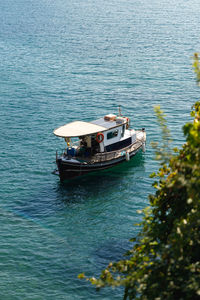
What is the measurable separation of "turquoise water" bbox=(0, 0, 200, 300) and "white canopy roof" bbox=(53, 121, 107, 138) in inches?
201

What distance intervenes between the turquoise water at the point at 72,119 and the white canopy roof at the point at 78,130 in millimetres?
5110

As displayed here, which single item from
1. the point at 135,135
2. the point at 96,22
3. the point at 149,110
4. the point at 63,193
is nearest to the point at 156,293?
the point at 63,193

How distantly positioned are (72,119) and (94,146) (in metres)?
15.6

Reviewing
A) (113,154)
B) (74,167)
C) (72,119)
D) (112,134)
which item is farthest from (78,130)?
(72,119)

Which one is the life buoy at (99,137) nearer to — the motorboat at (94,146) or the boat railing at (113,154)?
the motorboat at (94,146)

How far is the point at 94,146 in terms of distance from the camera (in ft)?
161

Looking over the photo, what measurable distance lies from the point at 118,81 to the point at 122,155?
33.4 metres

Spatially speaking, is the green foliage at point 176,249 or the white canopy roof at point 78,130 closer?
the green foliage at point 176,249

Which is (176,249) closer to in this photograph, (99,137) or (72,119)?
(99,137)

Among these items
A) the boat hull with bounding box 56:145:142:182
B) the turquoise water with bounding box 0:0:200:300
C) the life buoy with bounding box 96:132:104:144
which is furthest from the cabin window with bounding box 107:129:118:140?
Answer: the turquoise water with bounding box 0:0:200:300

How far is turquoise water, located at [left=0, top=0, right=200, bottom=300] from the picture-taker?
33.4 m

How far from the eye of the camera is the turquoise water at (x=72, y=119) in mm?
33375

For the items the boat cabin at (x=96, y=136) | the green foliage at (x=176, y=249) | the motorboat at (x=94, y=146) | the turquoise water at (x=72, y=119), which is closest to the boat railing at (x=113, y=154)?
the motorboat at (x=94, y=146)

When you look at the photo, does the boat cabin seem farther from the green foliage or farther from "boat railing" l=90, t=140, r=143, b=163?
the green foliage
